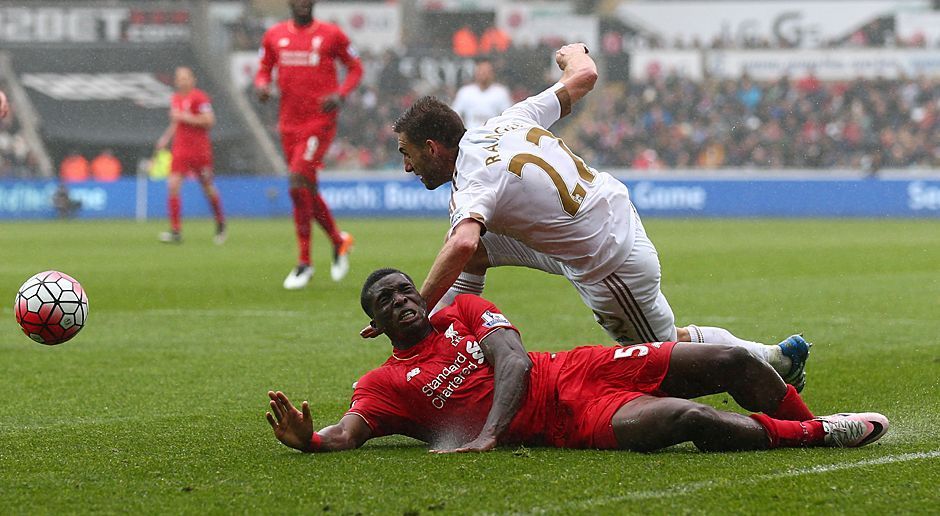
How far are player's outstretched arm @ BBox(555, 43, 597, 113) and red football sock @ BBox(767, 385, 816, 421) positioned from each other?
1896 millimetres

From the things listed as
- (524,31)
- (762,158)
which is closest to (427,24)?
(524,31)

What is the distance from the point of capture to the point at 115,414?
5.73 meters

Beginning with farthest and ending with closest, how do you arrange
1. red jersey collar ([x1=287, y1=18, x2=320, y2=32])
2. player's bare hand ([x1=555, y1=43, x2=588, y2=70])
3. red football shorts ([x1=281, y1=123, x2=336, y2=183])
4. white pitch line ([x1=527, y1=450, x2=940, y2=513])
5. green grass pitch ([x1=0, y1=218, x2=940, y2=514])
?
red jersey collar ([x1=287, y1=18, x2=320, y2=32]) < red football shorts ([x1=281, y1=123, x2=336, y2=183]) < player's bare hand ([x1=555, y1=43, x2=588, y2=70]) < green grass pitch ([x1=0, y1=218, x2=940, y2=514]) < white pitch line ([x1=527, y1=450, x2=940, y2=513])

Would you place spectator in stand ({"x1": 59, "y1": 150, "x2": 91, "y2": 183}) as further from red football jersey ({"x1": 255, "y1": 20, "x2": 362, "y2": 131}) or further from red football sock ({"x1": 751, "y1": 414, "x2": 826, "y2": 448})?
red football sock ({"x1": 751, "y1": 414, "x2": 826, "y2": 448})

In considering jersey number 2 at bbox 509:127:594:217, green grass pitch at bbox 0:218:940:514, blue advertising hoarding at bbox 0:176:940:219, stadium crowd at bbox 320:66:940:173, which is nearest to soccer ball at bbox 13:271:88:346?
green grass pitch at bbox 0:218:940:514

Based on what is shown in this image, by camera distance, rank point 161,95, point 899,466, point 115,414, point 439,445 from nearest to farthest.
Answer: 1. point 899,466
2. point 439,445
3. point 115,414
4. point 161,95

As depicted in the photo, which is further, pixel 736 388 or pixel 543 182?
pixel 543 182

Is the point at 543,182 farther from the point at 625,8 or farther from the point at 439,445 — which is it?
the point at 625,8

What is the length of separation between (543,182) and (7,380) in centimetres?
326

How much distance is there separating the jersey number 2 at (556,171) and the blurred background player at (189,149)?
14166 millimetres

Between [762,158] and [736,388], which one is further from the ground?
[736,388]

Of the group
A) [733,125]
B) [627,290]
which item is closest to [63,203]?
[733,125]

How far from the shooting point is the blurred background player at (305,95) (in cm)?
1184

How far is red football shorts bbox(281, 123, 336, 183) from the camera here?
463 inches
